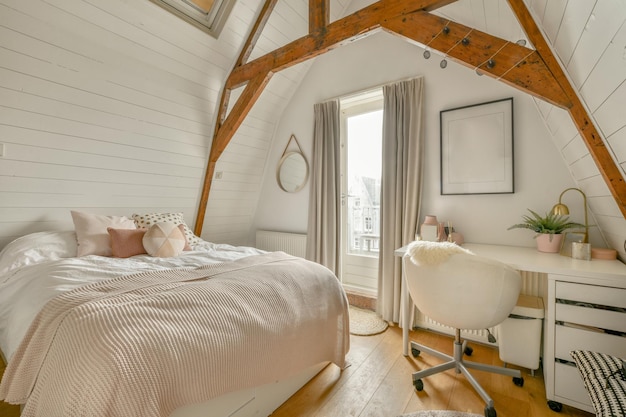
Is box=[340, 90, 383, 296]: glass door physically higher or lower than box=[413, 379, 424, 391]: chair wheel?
higher

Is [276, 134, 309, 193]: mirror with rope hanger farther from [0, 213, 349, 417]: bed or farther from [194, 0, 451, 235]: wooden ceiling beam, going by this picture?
[0, 213, 349, 417]: bed

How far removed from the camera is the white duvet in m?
1.37

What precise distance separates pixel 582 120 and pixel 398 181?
1.41 m

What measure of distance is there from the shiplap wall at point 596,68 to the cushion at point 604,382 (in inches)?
32.7

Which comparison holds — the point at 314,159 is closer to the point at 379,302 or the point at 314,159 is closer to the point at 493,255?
the point at 379,302

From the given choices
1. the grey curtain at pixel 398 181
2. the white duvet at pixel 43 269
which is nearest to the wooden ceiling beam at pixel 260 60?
the grey curtain at pixel 398 181

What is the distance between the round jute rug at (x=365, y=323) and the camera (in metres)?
2.52

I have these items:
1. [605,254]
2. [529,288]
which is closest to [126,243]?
[529,288]

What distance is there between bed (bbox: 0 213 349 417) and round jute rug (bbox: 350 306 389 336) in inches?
26.4

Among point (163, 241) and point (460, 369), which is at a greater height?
point (163, 241)

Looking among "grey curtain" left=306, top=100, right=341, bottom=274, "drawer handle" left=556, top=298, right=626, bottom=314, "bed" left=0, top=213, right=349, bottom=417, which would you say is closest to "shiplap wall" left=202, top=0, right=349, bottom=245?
"grey curtain" left=306, top=100, right=341, bottom=274

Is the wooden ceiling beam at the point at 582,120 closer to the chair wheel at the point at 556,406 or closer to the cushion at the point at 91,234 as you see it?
the chair wheel at the point at 556,406

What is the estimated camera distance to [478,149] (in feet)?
7.76

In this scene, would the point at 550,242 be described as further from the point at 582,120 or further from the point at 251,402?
the point at 251,402
